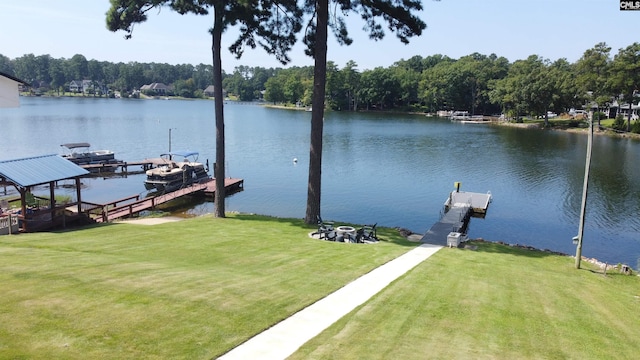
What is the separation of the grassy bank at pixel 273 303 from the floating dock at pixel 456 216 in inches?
197

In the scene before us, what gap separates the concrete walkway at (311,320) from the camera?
769 cm

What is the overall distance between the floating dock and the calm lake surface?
867mm

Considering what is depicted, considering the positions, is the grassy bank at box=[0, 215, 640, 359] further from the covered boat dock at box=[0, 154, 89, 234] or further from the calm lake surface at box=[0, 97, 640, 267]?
the calm lake surface at box=[0, 97, 640, 267]

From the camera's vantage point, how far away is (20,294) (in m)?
8.70

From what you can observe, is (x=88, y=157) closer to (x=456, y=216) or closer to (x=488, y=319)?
(x=456, y=216)

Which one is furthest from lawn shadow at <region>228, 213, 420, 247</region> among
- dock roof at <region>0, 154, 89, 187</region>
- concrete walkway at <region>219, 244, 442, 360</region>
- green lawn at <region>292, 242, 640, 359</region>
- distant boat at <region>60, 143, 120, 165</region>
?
distant boat at <region>60, 143, 120, 165</region>

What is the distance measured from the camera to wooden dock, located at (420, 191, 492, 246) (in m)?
22.4

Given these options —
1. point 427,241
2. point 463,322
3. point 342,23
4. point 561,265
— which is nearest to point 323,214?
point 427,241

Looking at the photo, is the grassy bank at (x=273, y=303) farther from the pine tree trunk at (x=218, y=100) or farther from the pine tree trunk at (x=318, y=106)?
the pine tree trunk at (x=218, y=100)

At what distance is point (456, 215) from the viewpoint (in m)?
28.0

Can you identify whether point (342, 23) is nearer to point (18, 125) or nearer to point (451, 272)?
point (451, 272)

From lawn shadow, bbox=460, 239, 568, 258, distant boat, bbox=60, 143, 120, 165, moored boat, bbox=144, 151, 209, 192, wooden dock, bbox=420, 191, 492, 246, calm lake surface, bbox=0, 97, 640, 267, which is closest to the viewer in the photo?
lawn shadow, bbox=460, 239, 568, 258

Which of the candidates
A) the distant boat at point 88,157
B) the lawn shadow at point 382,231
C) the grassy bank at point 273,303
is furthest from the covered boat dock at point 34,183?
the distant boat at point 88,157

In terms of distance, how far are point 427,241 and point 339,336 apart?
1343cm
